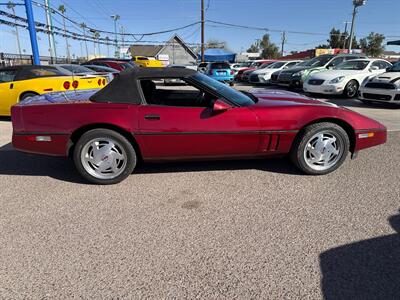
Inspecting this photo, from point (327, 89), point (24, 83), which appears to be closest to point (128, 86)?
point (24, 83)

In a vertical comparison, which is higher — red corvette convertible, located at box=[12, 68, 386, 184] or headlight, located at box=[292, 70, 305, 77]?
headlight, located at box=[292, 70, 305, 77]

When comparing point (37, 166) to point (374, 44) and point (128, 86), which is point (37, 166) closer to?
point (128, 86)

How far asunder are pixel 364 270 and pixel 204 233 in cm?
120

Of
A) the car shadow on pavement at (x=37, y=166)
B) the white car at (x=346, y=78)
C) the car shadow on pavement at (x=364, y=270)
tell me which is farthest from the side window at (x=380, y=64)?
the car shadow on pavement at (x=37, y=166)

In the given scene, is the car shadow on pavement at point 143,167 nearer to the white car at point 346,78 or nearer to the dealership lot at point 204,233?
the dealership lot at point 204,233

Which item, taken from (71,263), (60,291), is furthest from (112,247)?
(60,291)

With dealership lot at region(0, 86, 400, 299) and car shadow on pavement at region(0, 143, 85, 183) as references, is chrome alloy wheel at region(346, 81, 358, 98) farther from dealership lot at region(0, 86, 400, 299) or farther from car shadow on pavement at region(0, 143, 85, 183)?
car shadow on pavement at region(0, 143, 85, 183)

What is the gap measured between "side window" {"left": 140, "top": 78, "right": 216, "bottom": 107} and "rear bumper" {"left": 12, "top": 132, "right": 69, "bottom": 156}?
107cm

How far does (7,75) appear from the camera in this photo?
23.6 ft

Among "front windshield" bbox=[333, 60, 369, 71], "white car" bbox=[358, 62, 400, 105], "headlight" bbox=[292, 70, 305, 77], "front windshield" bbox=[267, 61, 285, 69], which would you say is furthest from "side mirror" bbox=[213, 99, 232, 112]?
"front windshield" bbox=[267, 61, 285, 69]

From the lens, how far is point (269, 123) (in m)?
3.47

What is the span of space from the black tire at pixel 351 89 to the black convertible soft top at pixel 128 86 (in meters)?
8.27

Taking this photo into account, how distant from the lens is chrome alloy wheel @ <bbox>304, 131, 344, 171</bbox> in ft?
11.7

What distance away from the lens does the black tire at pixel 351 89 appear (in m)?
10.1
